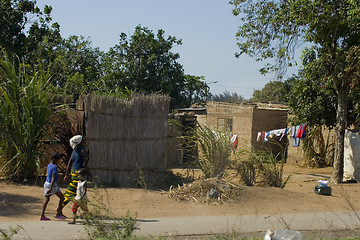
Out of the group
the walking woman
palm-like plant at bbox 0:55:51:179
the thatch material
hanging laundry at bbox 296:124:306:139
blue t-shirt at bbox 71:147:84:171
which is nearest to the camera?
the walking woman

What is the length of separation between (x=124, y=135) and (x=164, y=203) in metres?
2.28

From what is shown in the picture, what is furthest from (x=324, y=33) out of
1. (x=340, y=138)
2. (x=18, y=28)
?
(x=18, y=28)

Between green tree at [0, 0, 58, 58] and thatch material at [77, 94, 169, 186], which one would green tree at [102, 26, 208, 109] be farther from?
thatch material at [77, 94, 169, 186]

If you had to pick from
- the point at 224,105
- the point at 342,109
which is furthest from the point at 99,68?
the point at 342,109

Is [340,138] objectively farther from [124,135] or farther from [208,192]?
[124,135]

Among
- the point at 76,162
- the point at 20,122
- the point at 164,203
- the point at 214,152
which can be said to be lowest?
the point at 164,203

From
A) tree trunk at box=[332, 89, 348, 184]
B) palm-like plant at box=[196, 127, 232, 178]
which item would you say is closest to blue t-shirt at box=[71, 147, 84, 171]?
palm-like plant at box=[196, 127, 232, 178]

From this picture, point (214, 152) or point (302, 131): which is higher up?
point (302, 131)

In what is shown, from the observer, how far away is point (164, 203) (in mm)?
10258

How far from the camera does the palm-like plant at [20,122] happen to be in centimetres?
1089

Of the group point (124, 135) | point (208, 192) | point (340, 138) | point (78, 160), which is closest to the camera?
point (78, 160)

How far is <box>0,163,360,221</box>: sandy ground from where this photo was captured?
9117mm

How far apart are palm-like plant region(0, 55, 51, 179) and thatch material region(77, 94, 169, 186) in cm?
114

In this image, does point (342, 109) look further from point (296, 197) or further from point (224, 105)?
point (224, 105)
